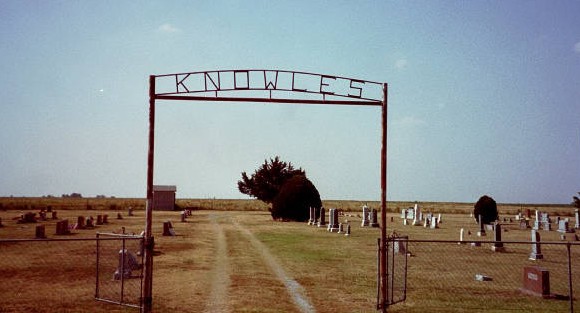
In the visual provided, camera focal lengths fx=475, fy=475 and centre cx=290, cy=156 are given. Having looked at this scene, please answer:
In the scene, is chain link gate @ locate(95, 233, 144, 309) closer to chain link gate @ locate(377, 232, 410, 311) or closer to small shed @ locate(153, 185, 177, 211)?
chain link gate @ locate(377, 232, 410, 311)

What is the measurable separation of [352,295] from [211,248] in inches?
457

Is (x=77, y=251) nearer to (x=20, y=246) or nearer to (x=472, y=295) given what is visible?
(x=20, y=246)

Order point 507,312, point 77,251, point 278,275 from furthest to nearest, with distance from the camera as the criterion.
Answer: point 77,251
point 278,275
point 507,312

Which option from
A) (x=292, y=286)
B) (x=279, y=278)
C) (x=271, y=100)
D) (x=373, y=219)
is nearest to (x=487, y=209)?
(x=373, y=219)

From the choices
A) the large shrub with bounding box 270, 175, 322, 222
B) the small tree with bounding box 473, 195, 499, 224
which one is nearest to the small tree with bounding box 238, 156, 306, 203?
the large shrub with bounding box 270, 175, 322, 222

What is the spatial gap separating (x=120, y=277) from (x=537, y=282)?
39.0 feet

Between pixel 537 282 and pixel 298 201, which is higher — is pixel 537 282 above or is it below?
below

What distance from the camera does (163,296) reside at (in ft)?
38.9

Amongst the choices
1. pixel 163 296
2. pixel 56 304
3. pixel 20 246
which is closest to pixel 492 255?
pixel 163 296

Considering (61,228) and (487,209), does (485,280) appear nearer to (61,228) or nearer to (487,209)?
(61,228)

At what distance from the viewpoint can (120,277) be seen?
14492 millimetres

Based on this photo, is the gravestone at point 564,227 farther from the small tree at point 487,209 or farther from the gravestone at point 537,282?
the gravestone at point 537,282

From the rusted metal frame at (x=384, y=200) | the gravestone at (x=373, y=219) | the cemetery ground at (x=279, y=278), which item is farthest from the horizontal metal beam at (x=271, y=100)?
the gravestone at (x=373, y=219)

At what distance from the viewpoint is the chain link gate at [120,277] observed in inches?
442
